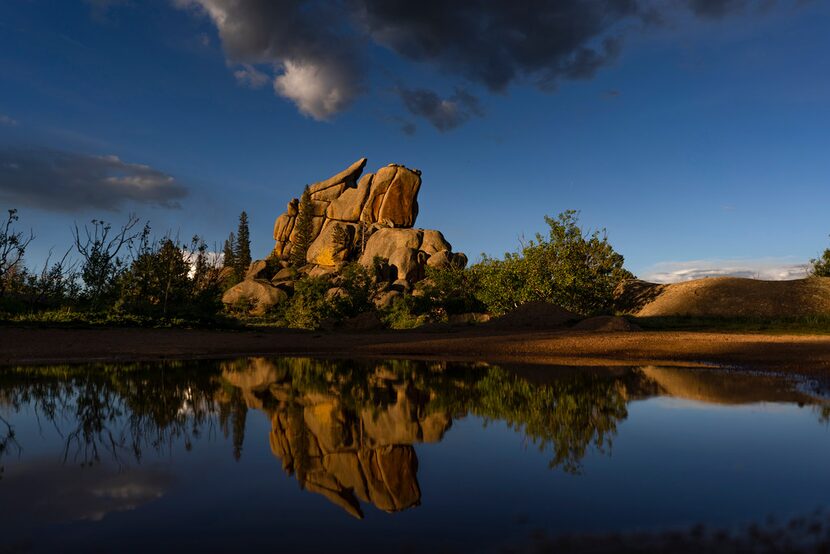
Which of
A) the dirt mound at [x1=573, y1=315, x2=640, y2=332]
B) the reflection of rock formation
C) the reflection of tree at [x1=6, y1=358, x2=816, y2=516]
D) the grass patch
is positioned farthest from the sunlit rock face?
the reflection of rock formation

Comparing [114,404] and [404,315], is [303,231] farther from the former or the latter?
[114,404]

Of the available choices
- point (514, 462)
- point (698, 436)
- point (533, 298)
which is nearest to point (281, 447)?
point (514, 462)

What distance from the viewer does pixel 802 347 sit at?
802 inches

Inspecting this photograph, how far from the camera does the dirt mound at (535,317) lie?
32.6 m

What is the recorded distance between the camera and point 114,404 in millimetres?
9992

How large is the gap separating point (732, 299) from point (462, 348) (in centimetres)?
2818

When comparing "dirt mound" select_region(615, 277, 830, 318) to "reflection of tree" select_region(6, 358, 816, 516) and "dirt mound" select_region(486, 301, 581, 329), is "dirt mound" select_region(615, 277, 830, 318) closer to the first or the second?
"dirt mound" select_region(486, 301, 581, 329)

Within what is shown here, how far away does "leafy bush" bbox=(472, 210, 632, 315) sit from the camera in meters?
39.0

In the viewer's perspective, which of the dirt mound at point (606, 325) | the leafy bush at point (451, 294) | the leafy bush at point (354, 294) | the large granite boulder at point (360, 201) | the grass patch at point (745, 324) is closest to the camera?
the grass patch at point (745, 324)

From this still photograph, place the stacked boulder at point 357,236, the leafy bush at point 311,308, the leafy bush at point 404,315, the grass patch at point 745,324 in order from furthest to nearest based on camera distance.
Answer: the stacked boulder at point 357,236 < the leafy bush at point 404,315 < the leafy bush at point 311,308 < the grass patch at point 745,324

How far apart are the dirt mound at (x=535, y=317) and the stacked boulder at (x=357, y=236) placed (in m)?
27.6

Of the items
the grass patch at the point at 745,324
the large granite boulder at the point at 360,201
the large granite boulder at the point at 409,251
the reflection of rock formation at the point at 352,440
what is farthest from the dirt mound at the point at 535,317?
the large granite boulder at the point at 360,201

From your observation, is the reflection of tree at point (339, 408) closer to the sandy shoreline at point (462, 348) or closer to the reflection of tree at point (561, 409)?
the reflection of tree at point (561, 409)

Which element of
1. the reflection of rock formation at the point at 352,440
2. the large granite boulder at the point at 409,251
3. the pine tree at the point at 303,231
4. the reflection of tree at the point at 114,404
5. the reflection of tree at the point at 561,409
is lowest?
the reflection of tree at the point at 561,409
